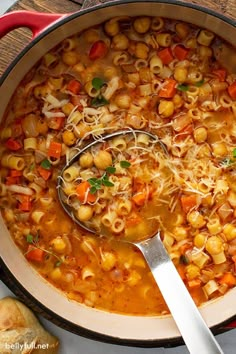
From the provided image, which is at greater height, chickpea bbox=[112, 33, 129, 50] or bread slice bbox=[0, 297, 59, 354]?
chickpea bbox=[112, 33, 129, 50]

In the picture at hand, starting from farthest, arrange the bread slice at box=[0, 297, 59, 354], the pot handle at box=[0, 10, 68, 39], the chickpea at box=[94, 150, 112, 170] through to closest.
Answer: the bread slice at box=[0, 297, 59, 354] < the chickpea at box=[94, 150, 112, 170] < the pot handle at box=[0, 10, 68, 39]

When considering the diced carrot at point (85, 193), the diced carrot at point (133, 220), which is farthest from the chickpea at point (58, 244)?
the diced carrot at point (133, 220)

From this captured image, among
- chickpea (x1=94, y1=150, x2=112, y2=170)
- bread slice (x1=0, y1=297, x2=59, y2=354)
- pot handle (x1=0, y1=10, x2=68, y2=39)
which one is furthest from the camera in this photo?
bread slice (x1=0, y1=297, x2=59, y2=354)

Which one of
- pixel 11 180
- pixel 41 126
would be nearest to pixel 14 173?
pixel 11 180

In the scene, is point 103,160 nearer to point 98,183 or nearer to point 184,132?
point 98,183

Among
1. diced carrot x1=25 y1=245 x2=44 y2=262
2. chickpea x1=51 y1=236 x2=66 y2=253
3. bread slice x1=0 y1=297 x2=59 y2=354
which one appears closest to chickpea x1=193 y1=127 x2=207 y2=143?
chickpea x1=51 y1=236 x2=66 y2=253

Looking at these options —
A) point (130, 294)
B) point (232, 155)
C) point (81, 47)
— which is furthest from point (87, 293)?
point (81, 47)

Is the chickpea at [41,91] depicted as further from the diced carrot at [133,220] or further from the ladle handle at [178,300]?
the ladle handle at [178,300]

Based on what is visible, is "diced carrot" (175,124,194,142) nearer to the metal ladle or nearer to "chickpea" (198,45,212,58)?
the metal ladle
